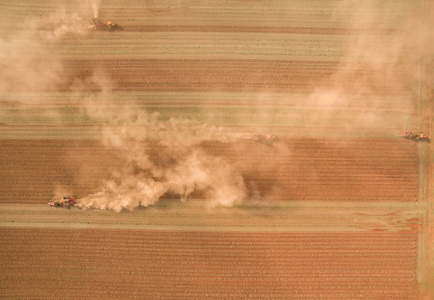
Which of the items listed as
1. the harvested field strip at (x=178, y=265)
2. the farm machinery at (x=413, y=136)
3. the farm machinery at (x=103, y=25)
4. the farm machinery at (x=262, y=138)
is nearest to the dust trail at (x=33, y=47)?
the farm machinery at (x=103, y=25)

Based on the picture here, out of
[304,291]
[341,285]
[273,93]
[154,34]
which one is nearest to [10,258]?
[154,34]

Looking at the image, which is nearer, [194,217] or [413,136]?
[194,217]

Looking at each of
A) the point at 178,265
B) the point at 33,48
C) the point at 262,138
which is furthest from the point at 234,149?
the point at 33,48

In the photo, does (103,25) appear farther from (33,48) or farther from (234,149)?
(234,149)

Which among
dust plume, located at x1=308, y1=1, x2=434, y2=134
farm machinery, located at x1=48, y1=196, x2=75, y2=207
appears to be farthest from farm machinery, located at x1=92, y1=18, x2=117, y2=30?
dust plume, located at x1=308, y1=1, x2=434, y2=134

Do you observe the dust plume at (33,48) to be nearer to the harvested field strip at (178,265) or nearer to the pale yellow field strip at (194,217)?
the pale yellow field strip at (194,217)

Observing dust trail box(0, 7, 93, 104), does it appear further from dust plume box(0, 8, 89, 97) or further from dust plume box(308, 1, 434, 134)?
dust plume box(308, 1, 434, 134)

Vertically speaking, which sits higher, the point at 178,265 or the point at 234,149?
the point at 234,149
